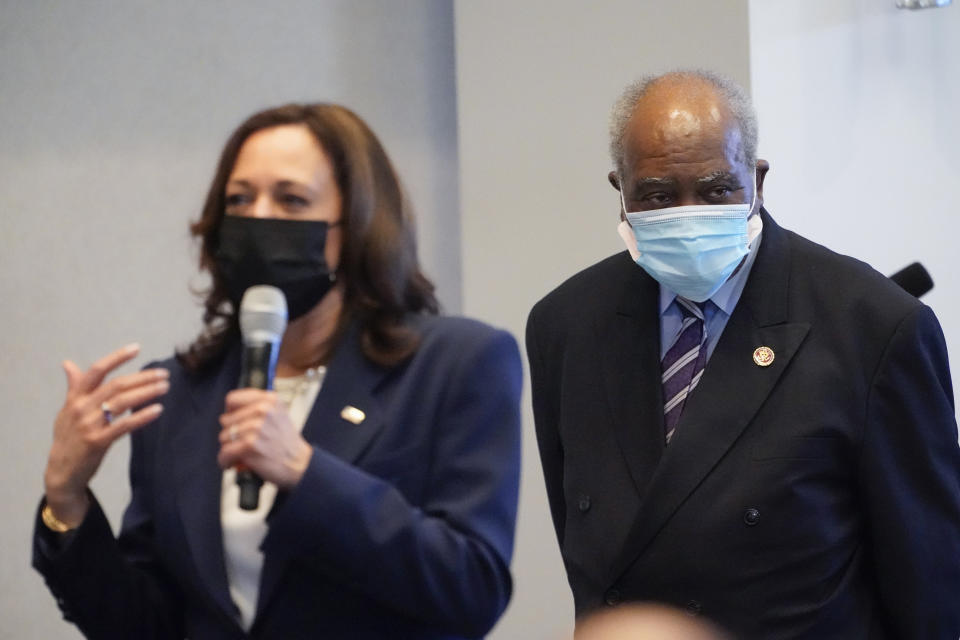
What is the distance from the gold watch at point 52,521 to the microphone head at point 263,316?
0.46m

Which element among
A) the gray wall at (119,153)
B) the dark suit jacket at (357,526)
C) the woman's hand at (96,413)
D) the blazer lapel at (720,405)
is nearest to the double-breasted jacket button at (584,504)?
the blazer lapel at (720,405)

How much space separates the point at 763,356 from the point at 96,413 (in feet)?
3.77

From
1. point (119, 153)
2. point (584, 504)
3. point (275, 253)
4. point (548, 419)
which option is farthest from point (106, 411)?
point (119, 153)

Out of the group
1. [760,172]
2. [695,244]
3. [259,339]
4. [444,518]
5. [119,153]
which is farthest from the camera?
[119,153]

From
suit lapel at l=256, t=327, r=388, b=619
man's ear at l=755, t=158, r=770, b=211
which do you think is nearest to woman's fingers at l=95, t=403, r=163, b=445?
suit lapel at l=256, t=327, r=388, b=619

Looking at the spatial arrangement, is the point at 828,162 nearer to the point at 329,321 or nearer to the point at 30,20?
the point at 329,321

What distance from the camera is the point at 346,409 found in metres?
2.09

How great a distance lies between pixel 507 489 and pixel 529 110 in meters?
2.39

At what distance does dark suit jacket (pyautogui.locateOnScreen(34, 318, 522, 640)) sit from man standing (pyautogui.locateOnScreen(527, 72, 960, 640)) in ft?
1.28

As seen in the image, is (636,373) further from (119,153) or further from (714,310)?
(119,153)

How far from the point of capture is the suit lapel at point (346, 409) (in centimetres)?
206

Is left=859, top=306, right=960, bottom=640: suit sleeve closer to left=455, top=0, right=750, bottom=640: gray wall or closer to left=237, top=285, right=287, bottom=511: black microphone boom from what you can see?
left=237, top=285, right=287, bottom=511: black microphone boom

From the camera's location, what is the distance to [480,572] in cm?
199

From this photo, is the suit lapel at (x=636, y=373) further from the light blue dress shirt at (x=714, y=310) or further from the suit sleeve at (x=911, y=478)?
the suit sleeve at (x=911, y=478)
